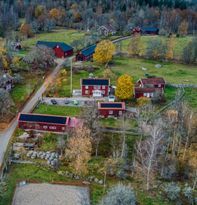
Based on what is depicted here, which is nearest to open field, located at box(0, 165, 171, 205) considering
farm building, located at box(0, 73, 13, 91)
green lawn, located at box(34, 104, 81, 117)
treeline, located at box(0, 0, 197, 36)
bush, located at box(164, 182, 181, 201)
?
bush, located at box(164, 182, 181, 201)

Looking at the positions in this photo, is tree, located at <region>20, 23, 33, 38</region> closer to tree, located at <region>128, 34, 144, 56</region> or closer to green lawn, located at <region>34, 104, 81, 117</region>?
tree, located at <region>128, 34, 144, 56</region>

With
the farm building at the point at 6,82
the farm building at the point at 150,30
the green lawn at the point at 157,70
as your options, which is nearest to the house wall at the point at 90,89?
the green lawn at the point at 157,70

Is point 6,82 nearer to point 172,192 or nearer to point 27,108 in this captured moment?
point 27,108

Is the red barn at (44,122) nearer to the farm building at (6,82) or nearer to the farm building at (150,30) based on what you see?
the farm building at (6,82)

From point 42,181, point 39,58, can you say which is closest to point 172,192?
point 42,181

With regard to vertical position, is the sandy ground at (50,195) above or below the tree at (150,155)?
below

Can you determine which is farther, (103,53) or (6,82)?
(103,53)
